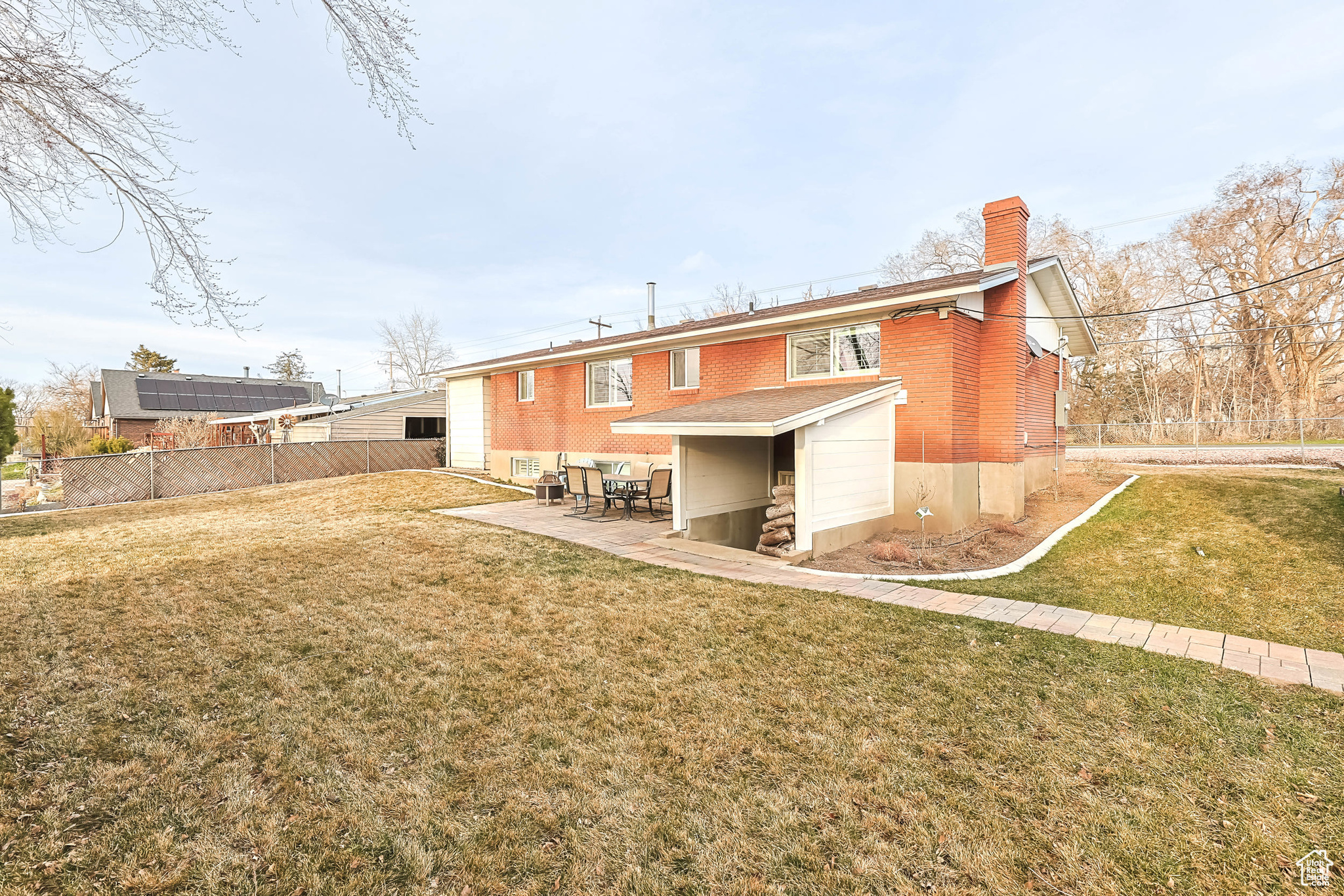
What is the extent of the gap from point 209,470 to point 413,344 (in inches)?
1230

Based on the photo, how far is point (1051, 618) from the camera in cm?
556

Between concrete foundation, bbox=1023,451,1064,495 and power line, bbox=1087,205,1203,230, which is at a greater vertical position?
power line, bbox=1087,205,1203,230

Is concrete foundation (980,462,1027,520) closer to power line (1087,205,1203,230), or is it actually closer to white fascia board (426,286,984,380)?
white fascia board (426,286,984,380)

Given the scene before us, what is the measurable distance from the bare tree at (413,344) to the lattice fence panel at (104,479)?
31083mm

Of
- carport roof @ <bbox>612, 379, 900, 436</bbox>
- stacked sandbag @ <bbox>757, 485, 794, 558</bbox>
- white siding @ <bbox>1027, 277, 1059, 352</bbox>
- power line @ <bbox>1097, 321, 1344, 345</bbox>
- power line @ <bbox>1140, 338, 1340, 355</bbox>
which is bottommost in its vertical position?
stacked sandbag @ <bbox>757, 485, 794, 558</bbox>

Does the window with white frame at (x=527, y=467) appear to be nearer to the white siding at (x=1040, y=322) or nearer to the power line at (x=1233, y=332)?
the white siding at (x=1040, y=322)

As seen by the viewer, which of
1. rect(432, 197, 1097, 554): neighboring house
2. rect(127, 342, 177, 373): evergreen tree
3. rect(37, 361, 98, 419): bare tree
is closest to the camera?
rect(432, 197, 1097, 554): neighboring house

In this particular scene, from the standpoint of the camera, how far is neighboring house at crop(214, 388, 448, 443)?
23.4 m

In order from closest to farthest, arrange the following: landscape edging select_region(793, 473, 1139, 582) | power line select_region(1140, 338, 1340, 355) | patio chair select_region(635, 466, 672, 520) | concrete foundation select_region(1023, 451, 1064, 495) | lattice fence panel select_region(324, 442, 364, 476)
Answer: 1. landscape edging select_region(793, 473, 1139, 582)
2. patio chair select_region(635, 466, 672, 520)
3. concrete foundation select_region(1023, 451, 1064, 495)
4. lattice fence panel select_region(324, 442, 364, 476)
5. power line select_region(1140, 338, 1340, 355)

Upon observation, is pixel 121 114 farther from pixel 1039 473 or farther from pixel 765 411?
pixel 1039 473

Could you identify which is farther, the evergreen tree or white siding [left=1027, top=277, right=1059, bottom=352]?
the evergreen tree

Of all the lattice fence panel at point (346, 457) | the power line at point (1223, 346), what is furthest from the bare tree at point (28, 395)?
the power line at point (1223, 346)

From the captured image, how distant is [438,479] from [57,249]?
40.0ft

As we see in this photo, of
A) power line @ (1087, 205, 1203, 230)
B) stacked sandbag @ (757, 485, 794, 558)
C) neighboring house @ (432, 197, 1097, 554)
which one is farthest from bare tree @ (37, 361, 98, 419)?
power line @ (1087, 205, 1203, 230)
